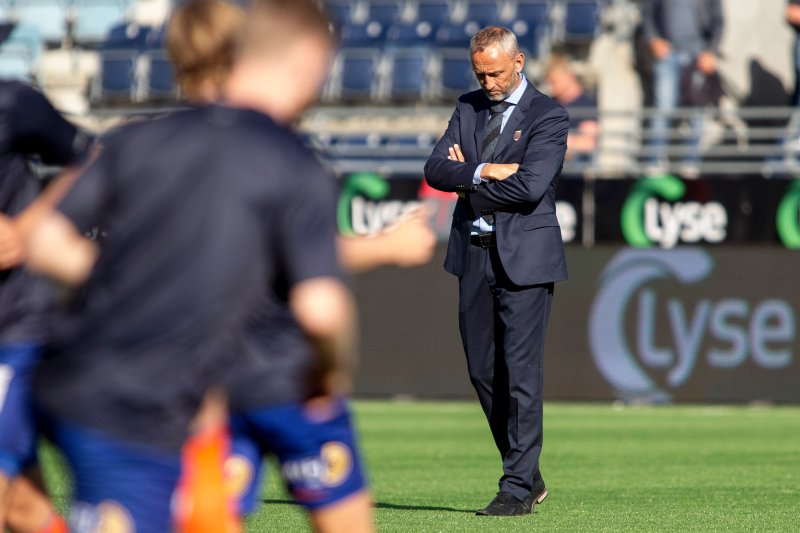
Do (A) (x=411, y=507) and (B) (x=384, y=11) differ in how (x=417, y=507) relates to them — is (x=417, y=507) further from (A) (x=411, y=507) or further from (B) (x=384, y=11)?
(B) (x=384, y=11)

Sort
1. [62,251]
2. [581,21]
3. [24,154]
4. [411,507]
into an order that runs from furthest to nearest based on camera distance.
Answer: [581,21] → [411,507] → [24,154] → [62,251]

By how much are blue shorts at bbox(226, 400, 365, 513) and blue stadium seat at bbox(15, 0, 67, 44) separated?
62.8 ft

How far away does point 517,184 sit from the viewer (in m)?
7.66

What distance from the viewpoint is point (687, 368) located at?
15.4 m

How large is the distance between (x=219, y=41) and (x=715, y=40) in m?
14.3

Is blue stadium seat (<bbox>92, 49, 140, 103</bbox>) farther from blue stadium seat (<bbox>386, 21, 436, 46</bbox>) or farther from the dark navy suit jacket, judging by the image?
the dark navy suit jacket

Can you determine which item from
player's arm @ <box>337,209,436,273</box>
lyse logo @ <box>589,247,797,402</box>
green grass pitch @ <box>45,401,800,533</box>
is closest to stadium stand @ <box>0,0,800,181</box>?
lyse logo @ <box>589,247,797,402</box>

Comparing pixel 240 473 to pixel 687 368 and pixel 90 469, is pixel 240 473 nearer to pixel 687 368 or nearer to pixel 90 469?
pixel 90 469

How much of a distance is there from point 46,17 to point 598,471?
15032 mm

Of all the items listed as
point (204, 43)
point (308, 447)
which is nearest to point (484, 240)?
point (308, 447)

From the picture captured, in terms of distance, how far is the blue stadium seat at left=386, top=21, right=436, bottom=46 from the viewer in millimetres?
20547

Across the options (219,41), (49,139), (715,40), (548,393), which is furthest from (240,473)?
(715,40)

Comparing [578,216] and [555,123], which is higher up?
[555,123]

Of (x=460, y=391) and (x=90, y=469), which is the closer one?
(x=90, y=469)
